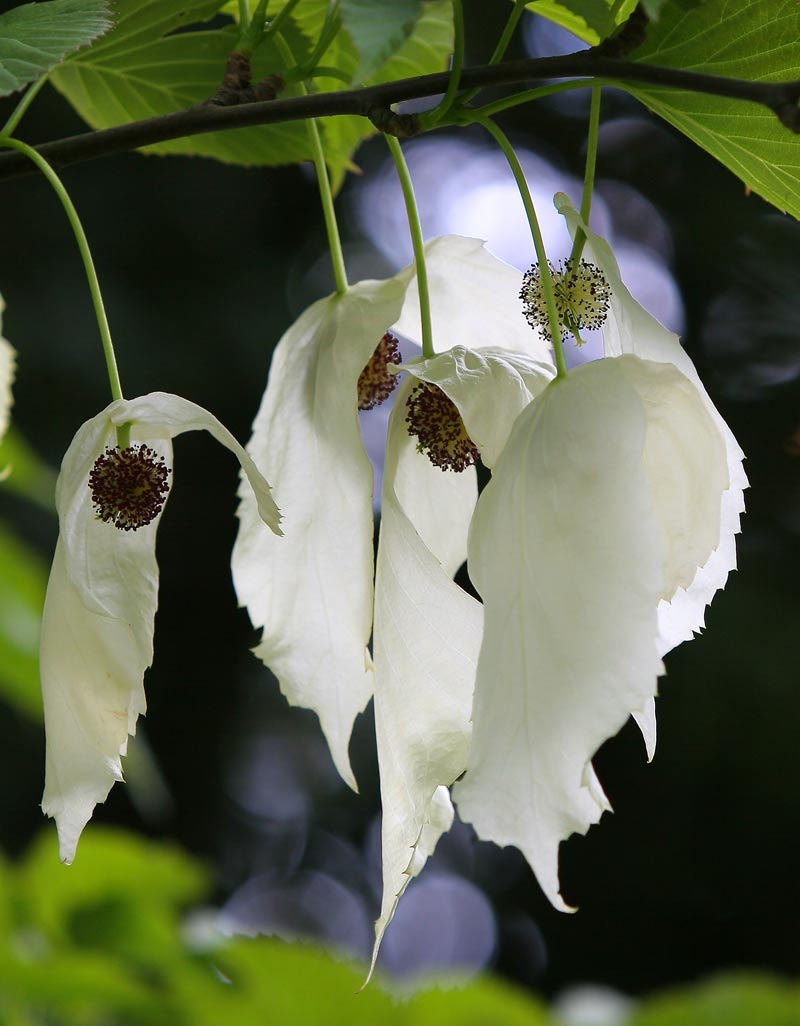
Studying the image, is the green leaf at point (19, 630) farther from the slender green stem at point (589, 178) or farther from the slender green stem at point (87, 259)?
the slender green stem at point (589, 178)

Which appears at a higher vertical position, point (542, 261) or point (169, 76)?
point (169, 76)

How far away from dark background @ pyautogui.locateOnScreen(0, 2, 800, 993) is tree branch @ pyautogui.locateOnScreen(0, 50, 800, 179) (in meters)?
1.94

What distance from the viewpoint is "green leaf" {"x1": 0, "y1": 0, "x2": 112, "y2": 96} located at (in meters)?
0.37

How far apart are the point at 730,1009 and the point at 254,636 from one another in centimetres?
228

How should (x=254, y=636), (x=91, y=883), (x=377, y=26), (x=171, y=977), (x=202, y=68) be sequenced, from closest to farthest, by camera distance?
(x=377, y=26) < (x=202, y=68) < (x=171, y=977) < (x=91, y=883) < (x=254, y=636)

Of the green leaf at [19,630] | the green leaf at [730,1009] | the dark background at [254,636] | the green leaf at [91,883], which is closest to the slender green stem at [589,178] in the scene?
the green leaf at [19,630]

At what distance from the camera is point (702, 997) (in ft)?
1.92

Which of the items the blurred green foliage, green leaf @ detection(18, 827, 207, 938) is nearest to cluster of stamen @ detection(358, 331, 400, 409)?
the blurred green foliage

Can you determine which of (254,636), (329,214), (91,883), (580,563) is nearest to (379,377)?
(329,214)

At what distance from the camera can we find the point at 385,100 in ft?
1.14

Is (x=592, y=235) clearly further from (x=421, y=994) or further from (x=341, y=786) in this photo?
(x=341, y=786)

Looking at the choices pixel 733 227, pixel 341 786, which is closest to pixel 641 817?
pixel 341 786

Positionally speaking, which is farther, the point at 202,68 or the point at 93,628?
the point at 202,68

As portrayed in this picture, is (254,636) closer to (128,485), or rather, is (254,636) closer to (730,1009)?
(730,1009)
